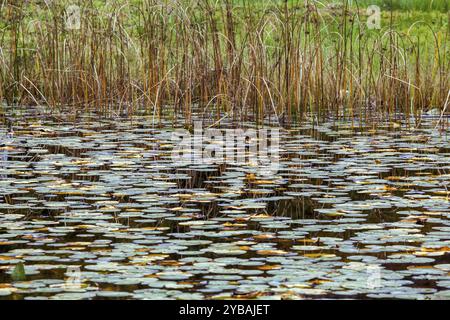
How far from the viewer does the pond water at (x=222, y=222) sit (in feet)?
12.7

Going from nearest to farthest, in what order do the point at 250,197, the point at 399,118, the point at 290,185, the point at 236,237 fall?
the point at 236,237
the point at 250,197
the point at 290,185
the point at 399,118

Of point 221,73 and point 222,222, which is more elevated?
point 221,73

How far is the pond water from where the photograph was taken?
12.7 feet

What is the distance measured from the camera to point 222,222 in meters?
5.02

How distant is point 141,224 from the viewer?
496 cm

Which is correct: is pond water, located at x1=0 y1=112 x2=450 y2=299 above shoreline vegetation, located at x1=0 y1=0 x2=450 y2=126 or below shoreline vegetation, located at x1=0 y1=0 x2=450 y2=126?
below

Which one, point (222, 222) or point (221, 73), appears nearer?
point (222, 222)

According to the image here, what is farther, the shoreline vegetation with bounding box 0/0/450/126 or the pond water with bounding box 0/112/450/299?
the shoreline vegetation with bounding box 0/0/450/126

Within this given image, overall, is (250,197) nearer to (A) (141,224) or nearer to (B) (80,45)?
(A) (141,224)

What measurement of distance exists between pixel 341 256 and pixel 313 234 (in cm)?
45

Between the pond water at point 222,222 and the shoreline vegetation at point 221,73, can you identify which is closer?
the pond water at point 222,222

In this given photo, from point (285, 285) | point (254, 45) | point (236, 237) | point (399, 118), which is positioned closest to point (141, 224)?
point (236, 237)
